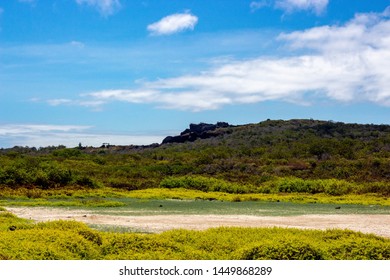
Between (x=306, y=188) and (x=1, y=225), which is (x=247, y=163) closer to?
(x=306, y=188)

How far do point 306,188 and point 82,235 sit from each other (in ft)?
156

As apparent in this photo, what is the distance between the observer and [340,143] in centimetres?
11144

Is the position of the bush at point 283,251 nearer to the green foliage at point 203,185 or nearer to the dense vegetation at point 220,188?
the dense vegetation at point 220,188

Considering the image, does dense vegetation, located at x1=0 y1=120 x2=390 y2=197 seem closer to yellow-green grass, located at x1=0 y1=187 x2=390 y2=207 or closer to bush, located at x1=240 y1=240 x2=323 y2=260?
yellow-green grass, located at x1=0 y1=187 x2=390 y2=207

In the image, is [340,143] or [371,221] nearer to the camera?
[371,221]

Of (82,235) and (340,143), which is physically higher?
(340,143)

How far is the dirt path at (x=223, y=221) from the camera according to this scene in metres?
29.1

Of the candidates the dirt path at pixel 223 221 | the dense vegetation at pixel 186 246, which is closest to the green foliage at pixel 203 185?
the dirt path at pixel 223 221

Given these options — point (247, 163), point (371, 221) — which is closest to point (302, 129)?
point (247, 163)

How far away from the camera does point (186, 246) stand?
1894cm

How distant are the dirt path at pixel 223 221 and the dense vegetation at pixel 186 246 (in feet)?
22.1

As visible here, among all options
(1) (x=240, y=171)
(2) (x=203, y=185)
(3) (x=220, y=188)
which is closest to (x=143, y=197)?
(3) (x=220, y=188)

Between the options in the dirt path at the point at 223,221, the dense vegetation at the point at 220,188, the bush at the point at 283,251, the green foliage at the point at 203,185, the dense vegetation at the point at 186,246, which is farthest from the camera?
the green foliage at the point at 203,185

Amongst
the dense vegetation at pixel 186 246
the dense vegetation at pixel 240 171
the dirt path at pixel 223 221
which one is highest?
the dense vegetation at pixel 240 171
